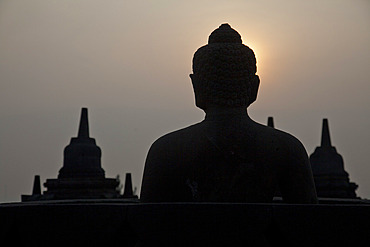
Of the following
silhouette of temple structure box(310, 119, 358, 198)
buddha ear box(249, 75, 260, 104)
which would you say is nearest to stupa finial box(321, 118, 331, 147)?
silhouette of temple structure box(310, 119, 358, 198)

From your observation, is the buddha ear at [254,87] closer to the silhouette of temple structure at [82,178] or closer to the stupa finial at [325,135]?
the silhouette of temple structure at [82,178]

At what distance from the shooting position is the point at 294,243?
140 inches

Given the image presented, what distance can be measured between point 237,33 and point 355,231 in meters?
2.08

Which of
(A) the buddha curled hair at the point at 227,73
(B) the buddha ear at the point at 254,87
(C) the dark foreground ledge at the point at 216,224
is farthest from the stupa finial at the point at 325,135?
→ (C) the dark foreground ledge at the point at 216,224

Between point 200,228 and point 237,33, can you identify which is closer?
Result: point 200,228

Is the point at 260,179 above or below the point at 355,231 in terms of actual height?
above

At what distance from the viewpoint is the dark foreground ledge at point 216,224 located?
3488 millimetres

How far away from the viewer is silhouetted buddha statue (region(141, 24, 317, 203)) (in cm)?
457

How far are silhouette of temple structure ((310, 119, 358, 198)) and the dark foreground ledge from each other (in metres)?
18.5

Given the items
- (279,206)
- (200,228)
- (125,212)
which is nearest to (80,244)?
(125,212)

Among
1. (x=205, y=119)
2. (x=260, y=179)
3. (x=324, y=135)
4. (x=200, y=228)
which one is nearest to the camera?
(x=200, y=228)

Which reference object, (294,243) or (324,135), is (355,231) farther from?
(324,135)

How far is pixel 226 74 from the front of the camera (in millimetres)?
4867

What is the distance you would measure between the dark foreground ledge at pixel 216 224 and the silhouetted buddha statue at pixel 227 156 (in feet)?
3.25
